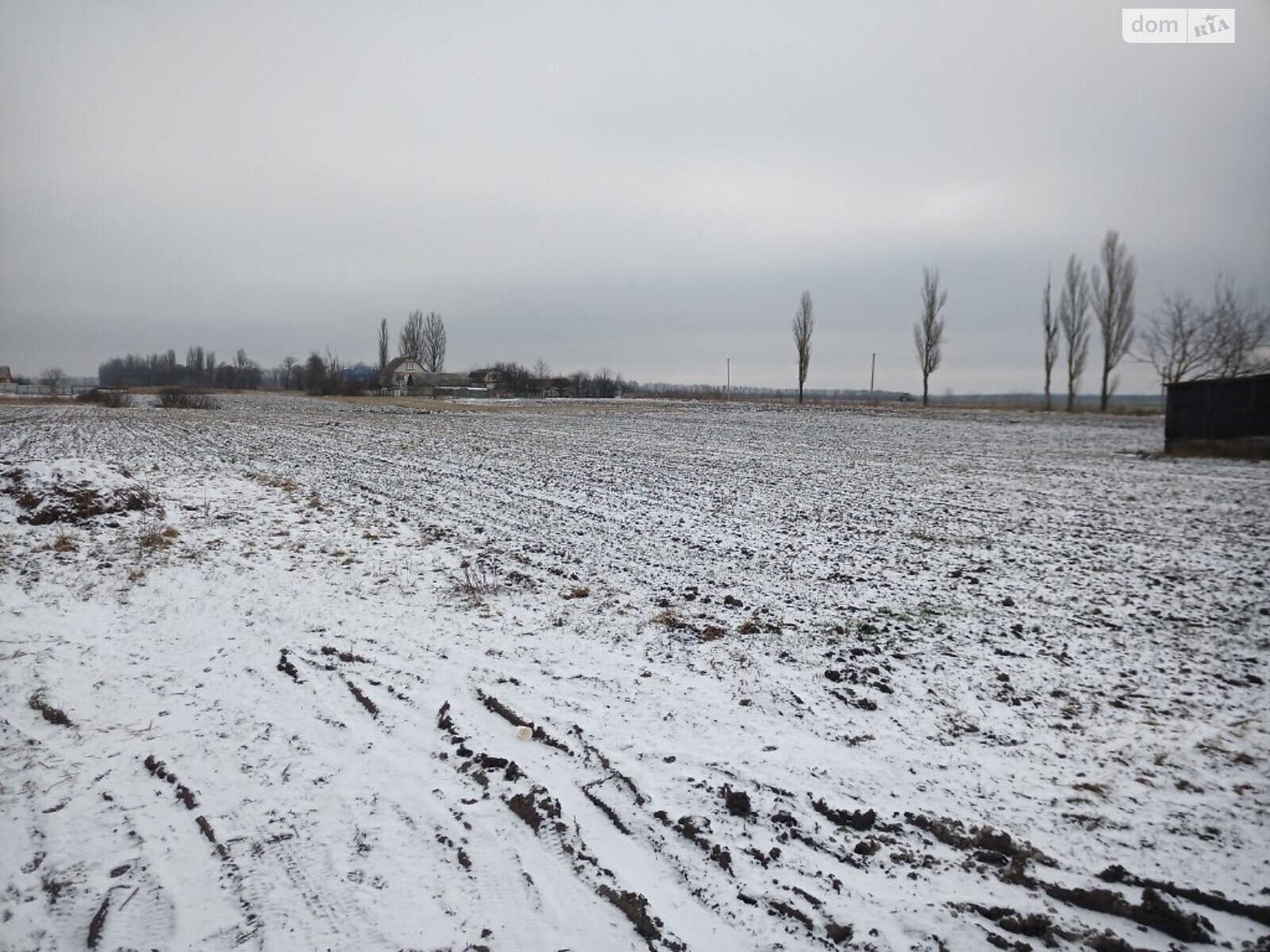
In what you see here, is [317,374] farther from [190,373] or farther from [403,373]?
[190,373]

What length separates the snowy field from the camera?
2.84m

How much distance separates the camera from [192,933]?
268 centimetres

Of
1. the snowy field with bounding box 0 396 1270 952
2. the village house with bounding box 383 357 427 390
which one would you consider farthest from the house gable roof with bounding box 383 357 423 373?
the snowy field with bounding box 0 396 1270 952

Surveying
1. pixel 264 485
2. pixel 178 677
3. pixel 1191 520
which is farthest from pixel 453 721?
pixel 1191 520

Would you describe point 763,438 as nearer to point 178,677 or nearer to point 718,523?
point 718,523

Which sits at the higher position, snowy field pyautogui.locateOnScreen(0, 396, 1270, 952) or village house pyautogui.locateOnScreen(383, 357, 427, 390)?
village house pyautogui.locateOnScreen(383, 357, 427, 390)

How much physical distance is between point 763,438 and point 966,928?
2404 centimetres

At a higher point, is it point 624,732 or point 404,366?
point 404,366

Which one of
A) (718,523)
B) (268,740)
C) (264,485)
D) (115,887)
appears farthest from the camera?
(264,485)

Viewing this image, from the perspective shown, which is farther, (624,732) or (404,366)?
(404,366)

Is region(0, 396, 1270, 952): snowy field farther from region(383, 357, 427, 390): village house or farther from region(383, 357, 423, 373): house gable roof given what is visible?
region(383, 357, 423, 373): house gable roof

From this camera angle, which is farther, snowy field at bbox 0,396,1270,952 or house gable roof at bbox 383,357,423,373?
house gable roof at bbox 383,357,423,373

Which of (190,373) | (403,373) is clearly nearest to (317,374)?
(403,373)

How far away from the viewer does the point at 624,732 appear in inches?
166
